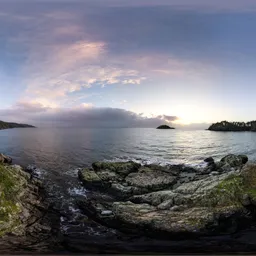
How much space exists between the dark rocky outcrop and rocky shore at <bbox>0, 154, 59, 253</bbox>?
0.41m

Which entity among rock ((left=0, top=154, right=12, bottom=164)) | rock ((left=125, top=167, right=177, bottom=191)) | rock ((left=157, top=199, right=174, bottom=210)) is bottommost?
rock ((left=157, top=199, right=174, bottom=210))

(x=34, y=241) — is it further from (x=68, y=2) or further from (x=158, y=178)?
(x=68, y=2)

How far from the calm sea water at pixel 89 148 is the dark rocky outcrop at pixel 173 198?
0.39 feet

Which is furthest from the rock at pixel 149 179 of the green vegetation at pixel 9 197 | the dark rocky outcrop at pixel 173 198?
the green vegetation at pixel 9 197

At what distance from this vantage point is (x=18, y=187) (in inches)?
128

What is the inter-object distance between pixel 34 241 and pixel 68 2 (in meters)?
2.35

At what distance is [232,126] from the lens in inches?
127

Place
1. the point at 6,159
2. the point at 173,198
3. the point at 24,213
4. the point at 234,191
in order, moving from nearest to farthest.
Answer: the point at 24,213, the point at 6,159, the point at 173,198, the point at 234,191

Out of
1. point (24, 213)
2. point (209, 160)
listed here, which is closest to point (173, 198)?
point (209, 160)

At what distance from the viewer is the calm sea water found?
3141mm

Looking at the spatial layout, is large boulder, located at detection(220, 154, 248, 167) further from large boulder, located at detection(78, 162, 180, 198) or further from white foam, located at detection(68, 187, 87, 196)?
white foam, located at detection(68, 187, 87, 196)

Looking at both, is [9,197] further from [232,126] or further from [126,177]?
[232,126]

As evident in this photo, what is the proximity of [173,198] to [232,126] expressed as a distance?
1.07 metres

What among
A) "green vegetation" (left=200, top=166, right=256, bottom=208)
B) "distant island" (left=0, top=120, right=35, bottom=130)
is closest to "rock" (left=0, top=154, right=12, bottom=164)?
"distant island" (left=0, top=120, right=35, bottom=130)
